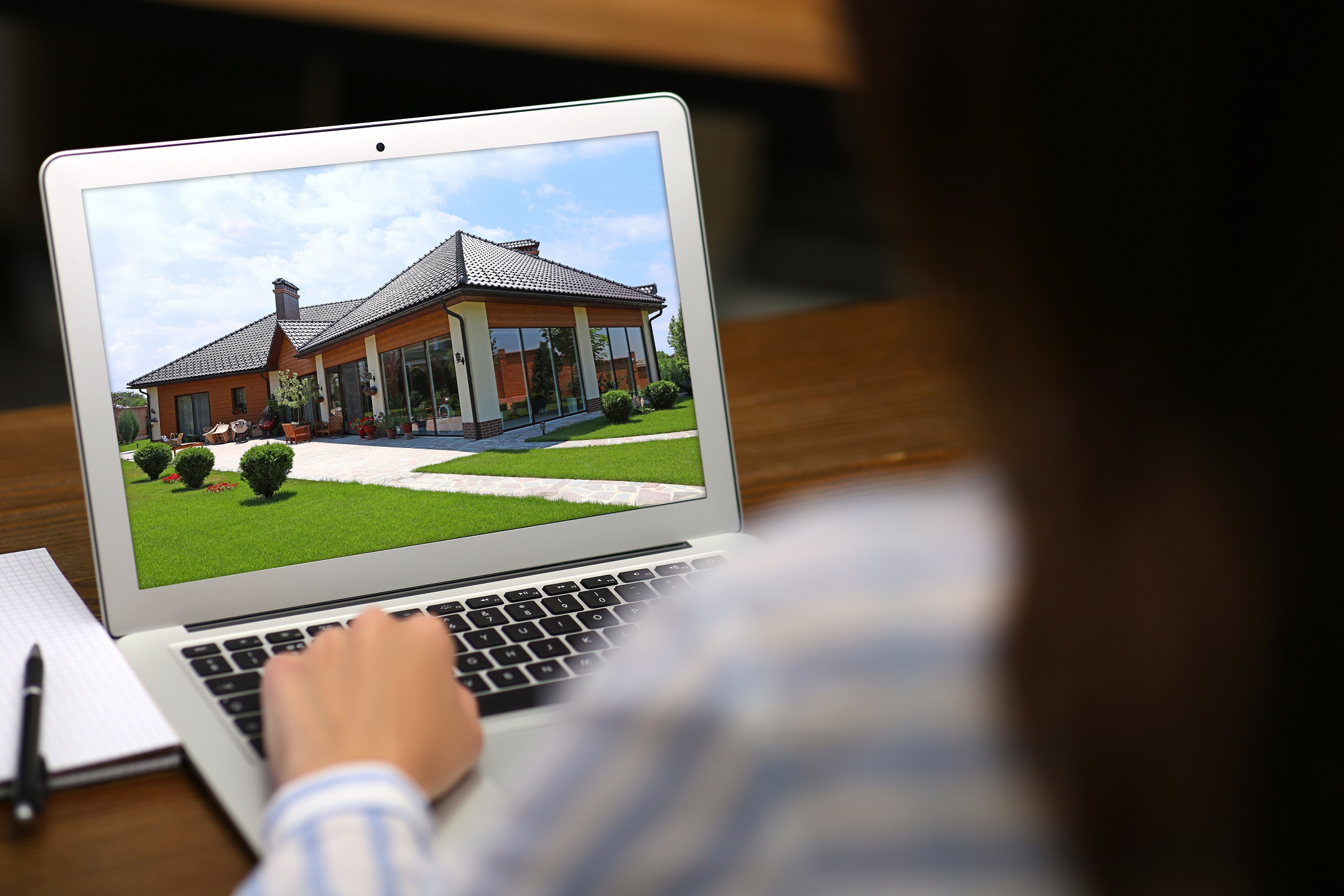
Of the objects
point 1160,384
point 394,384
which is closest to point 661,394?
point 394,384

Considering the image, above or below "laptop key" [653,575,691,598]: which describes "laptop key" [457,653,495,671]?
below

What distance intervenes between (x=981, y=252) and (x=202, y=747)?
51 centimetres

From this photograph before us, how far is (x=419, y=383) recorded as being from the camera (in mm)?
804

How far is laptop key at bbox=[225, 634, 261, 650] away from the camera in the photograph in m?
0.64

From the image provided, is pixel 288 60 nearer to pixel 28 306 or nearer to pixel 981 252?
pixel 28 306

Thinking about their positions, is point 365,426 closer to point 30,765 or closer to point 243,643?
point 243,643

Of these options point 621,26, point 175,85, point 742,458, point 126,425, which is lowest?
point 742,458

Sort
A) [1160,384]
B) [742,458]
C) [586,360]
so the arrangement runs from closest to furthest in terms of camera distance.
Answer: [1160,384]
[586,360]
[742,458]

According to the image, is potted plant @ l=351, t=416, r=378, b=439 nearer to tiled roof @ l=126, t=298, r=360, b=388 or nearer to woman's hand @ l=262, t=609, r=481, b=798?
tiled roof @ l=126, t=298, r=360, b=388

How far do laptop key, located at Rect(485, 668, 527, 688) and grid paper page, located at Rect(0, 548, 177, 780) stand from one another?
19 centimetres

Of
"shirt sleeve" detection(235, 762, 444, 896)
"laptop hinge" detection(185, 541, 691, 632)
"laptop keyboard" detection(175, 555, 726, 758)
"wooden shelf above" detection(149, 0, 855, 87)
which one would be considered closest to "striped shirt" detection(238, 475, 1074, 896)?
"shirt sleeve" detection(235, 762, 444, 896)

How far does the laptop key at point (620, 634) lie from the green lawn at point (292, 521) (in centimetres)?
17

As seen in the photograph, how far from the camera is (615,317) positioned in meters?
0.84

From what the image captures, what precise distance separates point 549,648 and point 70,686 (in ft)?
1.03
